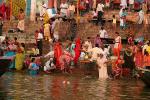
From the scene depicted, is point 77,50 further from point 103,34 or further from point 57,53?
point 103,34

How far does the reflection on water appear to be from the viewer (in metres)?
18.4

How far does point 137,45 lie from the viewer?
2764 centimetres

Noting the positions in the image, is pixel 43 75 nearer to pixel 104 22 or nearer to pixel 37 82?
pixel 37 82

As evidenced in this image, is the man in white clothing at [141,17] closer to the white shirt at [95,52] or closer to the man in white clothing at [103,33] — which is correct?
the man in white clothing at [103,33]

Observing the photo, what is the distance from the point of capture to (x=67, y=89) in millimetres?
20516

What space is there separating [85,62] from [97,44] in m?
1.59

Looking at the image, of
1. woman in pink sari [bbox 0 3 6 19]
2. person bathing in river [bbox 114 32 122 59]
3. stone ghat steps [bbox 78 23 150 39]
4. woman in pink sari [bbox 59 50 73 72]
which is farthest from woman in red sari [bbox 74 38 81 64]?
woman in pink sari [bbox 0 3 6 19]

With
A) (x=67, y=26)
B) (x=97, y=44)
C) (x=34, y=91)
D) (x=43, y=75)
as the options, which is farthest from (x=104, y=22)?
(x=34, y=91)

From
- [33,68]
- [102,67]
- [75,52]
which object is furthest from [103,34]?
[102,67]

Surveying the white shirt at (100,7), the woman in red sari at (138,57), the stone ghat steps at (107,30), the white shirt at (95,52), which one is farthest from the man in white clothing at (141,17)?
the woman in red sari at (138,57)

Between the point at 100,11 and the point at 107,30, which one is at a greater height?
the point at 100,11

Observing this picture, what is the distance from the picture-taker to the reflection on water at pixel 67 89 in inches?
725

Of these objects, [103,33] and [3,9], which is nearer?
[103,33]

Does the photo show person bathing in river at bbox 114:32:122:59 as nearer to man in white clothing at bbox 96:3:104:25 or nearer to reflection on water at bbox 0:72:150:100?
reflection on water at bbox 0:72:150:100
